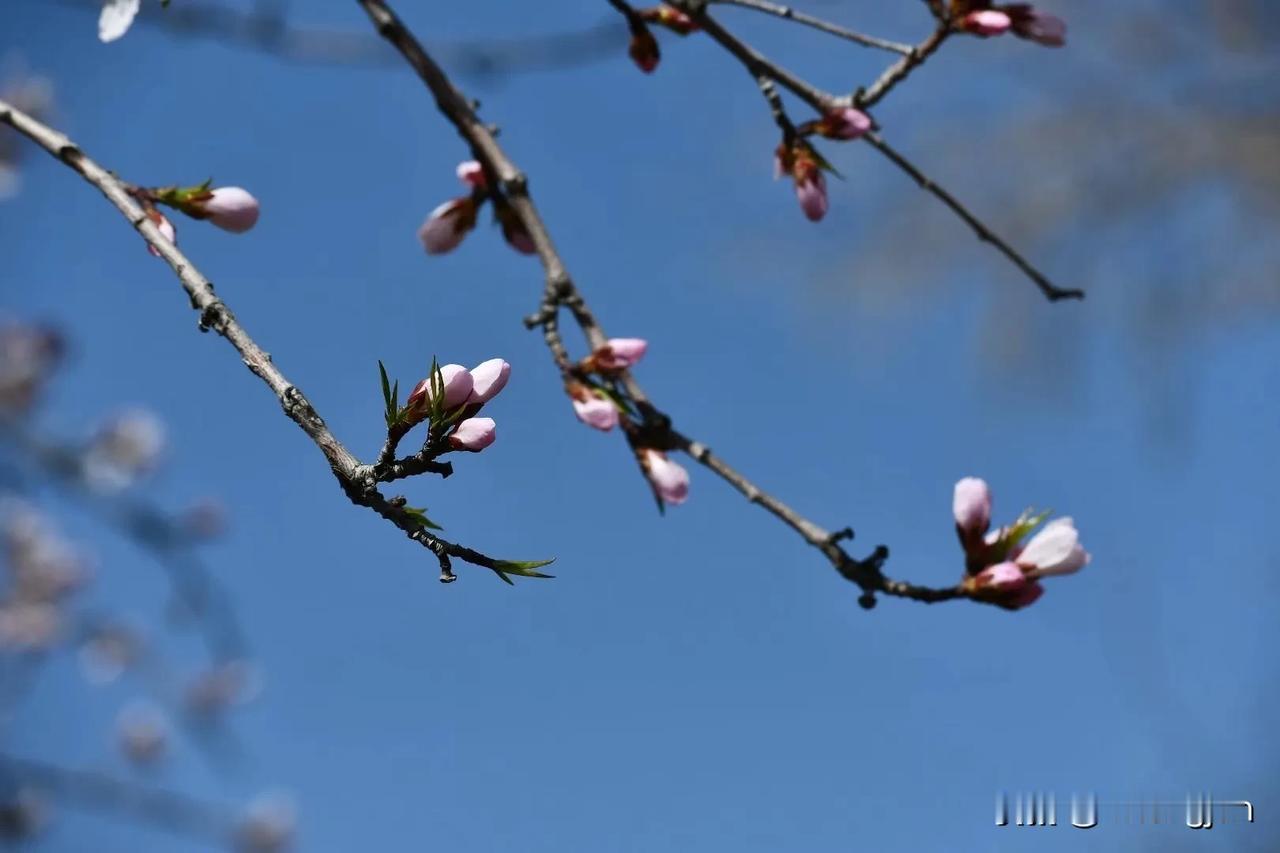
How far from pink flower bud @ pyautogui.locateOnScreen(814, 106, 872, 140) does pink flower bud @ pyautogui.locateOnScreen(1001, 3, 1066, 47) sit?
0.24 meters

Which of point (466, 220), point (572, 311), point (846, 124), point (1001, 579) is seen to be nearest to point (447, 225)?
point (466, 220)

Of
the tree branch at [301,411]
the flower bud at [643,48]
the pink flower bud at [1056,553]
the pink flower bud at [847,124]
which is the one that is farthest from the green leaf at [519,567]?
the flower bud at [643,48]

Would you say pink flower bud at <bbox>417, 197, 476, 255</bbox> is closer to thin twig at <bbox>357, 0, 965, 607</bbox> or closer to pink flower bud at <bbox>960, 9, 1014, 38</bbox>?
thin twig at <bbox>357, 0, 965, 607</bbox>

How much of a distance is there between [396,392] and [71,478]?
64.4 inches

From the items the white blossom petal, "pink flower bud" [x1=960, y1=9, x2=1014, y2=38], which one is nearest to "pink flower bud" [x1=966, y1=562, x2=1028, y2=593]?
"pink flower bud" [x1=960, y1=9, x2=1014, y2=38]

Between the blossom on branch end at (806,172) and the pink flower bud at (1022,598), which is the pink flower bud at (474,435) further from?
the blossom on branch end at (806,172)

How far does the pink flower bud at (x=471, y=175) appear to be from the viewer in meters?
1.69

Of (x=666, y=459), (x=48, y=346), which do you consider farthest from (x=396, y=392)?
(x=48, y=346)

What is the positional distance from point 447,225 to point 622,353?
0.40m

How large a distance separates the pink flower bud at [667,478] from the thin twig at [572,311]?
21 mm

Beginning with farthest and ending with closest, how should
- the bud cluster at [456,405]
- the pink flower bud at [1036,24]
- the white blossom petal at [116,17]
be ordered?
1. the pink flower bud at [1036,24]
2. the white blossom petal at [116,17]
3. the bud cluster at [456,405]

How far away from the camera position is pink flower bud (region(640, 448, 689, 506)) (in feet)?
4.73

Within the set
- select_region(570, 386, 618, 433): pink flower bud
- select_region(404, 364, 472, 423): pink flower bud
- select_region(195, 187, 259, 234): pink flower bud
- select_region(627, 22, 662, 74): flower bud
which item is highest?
select_region(627, 22, 662, 74): flower bud

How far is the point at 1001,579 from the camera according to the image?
1263 mm
